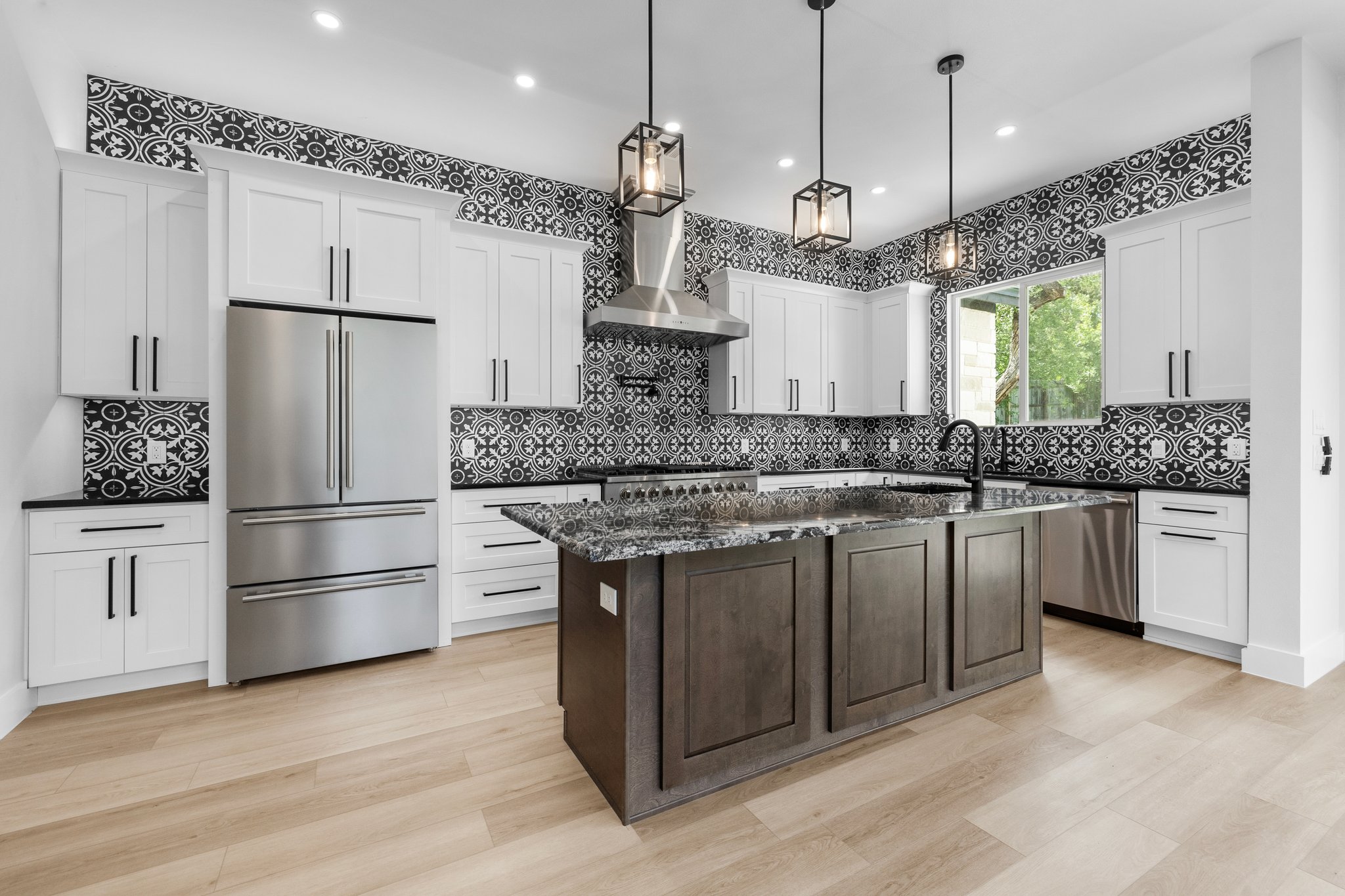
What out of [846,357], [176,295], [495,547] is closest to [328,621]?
[495,547]

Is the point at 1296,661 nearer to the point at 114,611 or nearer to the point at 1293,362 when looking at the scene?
the point at 1293,362

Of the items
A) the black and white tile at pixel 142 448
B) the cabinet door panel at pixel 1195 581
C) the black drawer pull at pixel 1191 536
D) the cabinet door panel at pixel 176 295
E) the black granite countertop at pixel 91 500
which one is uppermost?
the cabinet door panel at pixel 176 295

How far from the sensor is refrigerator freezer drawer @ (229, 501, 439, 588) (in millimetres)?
2801

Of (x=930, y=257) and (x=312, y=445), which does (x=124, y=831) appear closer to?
(x=312, y=445)

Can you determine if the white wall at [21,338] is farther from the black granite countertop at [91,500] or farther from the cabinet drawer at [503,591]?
the cabinet drawer at [503,591]

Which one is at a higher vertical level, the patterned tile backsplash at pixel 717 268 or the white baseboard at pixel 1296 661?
the patterned tile backsplash at pixel 717 268

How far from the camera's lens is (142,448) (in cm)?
313

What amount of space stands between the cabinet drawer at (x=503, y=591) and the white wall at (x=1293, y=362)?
3764 mm

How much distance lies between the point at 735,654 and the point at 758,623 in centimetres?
13

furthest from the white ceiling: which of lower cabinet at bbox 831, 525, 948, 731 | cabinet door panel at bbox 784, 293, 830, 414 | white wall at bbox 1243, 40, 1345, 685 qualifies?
lower cabinet at bbox 831, 525, 948, 731

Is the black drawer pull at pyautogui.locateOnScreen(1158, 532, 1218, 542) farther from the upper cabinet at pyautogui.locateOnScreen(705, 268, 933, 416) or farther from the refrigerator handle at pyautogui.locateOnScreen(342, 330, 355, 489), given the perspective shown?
the refrigerator handle at pyautogui.locateOnScreen(342, 330, 355, 489)

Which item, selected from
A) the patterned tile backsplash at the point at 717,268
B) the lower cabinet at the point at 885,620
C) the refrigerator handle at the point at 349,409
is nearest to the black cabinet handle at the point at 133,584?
the patterned tile backsplash at the point at 717,268

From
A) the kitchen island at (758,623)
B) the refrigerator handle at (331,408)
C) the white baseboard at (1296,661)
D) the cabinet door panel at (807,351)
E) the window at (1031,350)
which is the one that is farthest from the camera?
the cabinet door panel at (807,351)

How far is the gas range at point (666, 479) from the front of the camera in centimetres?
378
